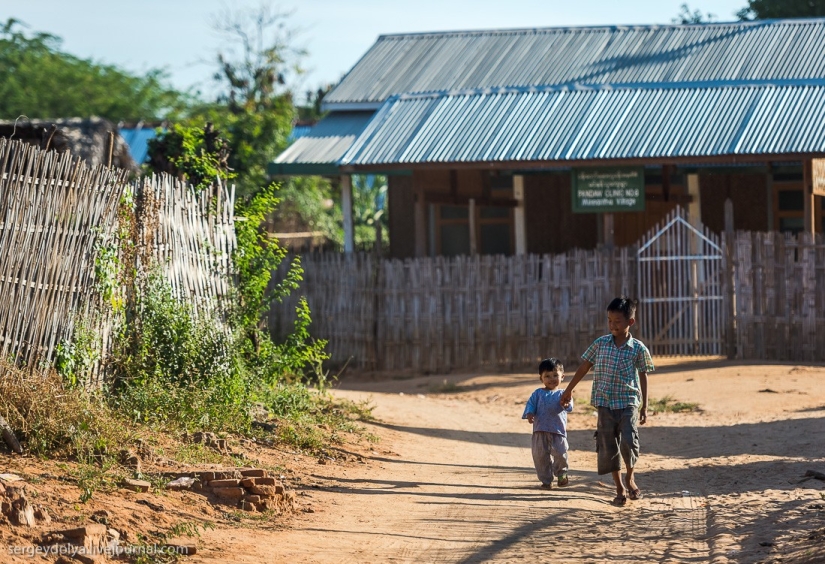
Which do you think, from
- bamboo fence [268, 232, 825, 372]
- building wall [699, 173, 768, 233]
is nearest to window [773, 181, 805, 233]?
building wall [699, 173, 768, 233]

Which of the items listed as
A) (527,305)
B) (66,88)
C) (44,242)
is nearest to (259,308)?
(44,242)

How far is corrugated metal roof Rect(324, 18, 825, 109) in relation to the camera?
1844 centimetres

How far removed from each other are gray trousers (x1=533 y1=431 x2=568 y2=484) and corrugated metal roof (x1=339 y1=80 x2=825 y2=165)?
7978 mm

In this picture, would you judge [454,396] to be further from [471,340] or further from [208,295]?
[208,295]

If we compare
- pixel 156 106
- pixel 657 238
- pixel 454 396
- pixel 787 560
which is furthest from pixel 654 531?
pixel 156 106

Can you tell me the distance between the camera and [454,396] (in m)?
13.4

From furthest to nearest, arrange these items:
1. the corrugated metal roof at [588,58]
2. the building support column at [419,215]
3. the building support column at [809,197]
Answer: the corrugated metal roof at [588,58] → the building support column at [419,215] → the building support column at [809,197]

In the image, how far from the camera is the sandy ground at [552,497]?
589cm

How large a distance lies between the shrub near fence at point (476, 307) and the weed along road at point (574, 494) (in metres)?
2.64

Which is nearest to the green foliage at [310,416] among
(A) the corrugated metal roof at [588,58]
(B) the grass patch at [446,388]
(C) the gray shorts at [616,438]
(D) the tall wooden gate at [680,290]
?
(C) the gray shorts at [616,438]

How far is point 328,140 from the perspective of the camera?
62.7 ft

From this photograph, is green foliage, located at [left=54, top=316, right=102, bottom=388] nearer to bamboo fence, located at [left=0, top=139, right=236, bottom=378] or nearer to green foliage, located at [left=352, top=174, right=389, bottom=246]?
bamboo fence, located at [left=0, top=139, right=236, bottom=378]

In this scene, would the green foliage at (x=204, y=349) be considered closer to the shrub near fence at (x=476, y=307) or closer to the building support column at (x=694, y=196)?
the shrub near fence at (x=476, y=307)

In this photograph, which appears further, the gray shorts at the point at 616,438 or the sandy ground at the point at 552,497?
the gray shorts at the point at 616,438
